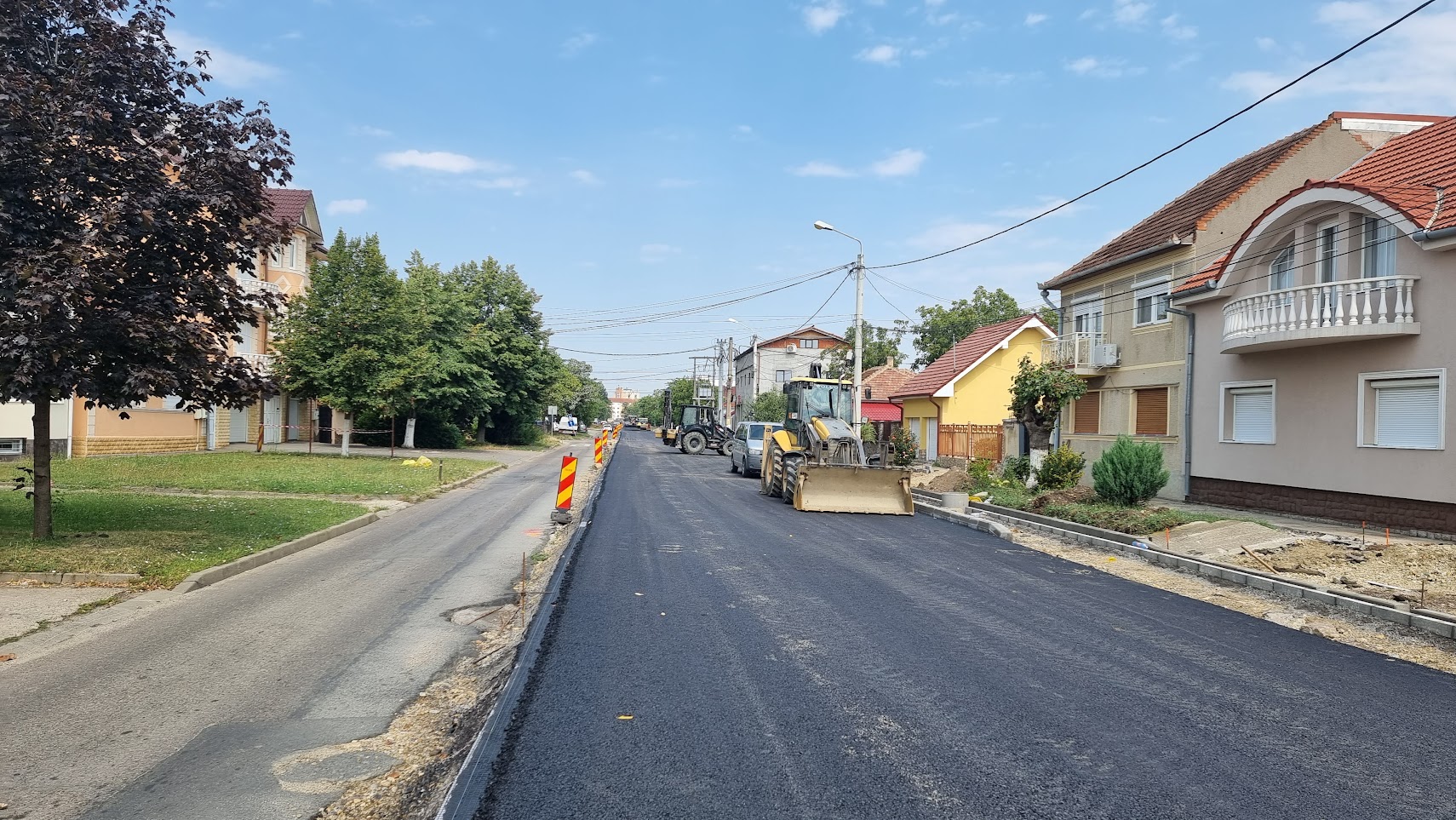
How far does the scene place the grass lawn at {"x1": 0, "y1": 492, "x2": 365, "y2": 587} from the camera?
960cm

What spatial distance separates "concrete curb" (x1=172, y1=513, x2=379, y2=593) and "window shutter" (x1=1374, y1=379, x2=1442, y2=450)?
16.7 m

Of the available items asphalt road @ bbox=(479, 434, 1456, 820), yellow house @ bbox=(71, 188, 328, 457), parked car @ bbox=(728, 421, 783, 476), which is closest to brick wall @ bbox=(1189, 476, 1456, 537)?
asphalt road @ bbox=(479, 434, 1456, 820)

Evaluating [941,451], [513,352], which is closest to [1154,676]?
[941,451]

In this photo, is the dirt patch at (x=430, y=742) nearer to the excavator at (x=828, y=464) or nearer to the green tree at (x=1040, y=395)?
the excavator at (x=828, y=464)

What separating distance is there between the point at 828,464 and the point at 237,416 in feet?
92.8

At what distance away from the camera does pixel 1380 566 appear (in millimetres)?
10859

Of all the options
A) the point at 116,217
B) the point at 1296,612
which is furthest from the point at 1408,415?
the point at 116,217

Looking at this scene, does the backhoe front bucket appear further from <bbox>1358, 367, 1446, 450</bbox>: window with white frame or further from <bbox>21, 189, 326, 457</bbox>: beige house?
<bbox>21, 189, 326, 457</bbox>: beige house

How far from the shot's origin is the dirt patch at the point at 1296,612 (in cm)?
751

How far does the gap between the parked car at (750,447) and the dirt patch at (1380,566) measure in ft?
58.0

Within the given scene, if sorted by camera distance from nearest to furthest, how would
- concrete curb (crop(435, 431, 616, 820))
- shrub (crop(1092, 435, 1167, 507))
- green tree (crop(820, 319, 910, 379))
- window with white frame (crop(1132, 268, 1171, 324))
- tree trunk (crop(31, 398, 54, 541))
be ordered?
concrete curb (crop(435, 431, 616, 820)) < tree trunk (crop(31, 398, 54, 541)) < shrub (crop(1092, 435, 1167, 507)) < window with white frame (crop(1132, 268, 1171, 324)) < green tree (crop(820, 319, 910, 379))

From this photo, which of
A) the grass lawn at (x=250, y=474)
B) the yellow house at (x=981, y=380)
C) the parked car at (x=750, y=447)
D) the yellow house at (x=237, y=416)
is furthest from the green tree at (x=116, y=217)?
the yellow house at (x=981, y=380)

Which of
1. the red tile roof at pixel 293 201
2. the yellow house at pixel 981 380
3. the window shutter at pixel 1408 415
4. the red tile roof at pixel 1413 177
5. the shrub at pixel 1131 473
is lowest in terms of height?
the shrub at pixel 1131 473

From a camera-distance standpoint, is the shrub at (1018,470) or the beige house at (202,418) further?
the beige house at (202,418)
